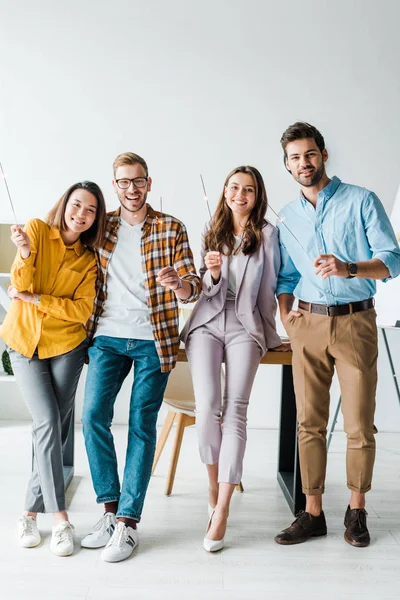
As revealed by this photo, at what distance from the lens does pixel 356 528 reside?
260 centimetres

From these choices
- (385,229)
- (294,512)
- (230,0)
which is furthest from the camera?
(230,0)

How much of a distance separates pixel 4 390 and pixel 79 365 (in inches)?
93.5

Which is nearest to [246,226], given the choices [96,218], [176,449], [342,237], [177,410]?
[342,237]

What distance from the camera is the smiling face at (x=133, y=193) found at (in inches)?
101

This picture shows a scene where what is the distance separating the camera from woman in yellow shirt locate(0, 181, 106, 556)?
245cm

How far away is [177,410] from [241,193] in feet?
3.87

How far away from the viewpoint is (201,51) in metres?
4.57

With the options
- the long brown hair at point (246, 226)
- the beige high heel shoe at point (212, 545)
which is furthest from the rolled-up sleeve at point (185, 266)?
the beige high heel shoe at point (212, 545)

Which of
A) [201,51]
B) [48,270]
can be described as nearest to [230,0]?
[201,51]

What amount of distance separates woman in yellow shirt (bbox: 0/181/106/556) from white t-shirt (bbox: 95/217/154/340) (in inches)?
3.3

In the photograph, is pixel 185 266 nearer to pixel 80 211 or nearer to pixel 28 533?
pixel 80 211

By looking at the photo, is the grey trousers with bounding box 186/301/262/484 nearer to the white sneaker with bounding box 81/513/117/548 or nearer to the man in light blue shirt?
the man in light blue shirt

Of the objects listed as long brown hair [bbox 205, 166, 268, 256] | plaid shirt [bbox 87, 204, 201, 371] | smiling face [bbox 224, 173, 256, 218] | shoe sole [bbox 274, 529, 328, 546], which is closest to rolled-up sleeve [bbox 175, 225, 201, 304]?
plaid shirt [bbox 87, 204, 201, 371]

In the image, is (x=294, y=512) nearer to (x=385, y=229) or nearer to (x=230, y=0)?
(x=385, y=229)
